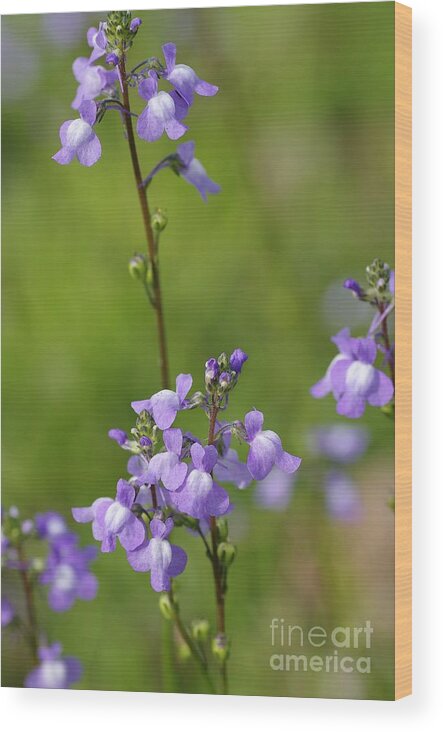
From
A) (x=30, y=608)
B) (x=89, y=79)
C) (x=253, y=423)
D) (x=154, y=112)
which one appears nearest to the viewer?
(x=253, y=423)

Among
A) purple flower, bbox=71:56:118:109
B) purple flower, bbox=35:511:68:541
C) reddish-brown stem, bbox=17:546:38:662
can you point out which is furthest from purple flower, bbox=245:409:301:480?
purple flower, bbox=71:56:118:109

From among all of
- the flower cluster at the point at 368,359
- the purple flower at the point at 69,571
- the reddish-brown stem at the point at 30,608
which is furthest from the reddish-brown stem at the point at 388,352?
the reddish-brown stem at the point at 30,608

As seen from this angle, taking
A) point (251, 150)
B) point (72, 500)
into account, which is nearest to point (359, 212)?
point (251, 150)

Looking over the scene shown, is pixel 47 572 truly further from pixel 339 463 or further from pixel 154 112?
pixel 154 112

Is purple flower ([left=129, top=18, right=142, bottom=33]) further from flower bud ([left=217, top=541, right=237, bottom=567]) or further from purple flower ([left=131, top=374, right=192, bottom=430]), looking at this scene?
flower bud ([left=217, top=541, right=237, bottom=567])

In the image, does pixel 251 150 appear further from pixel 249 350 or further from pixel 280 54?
pixel 249 350

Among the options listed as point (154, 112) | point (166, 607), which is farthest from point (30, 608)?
point (154, 112)
